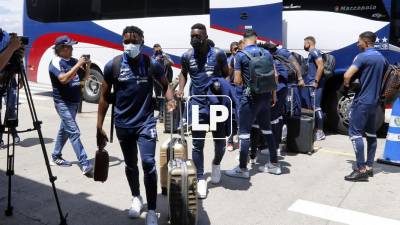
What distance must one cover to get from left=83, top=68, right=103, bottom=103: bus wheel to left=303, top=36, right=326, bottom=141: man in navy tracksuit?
20.2 ft

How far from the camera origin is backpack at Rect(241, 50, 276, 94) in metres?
5.15

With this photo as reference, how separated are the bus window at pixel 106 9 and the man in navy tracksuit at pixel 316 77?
106 inches

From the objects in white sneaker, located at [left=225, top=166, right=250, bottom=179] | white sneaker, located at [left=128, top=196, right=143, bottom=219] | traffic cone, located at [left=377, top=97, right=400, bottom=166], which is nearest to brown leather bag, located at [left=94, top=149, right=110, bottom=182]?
white sneaker, located at [left=128, top=196, right=143, bottom=219]

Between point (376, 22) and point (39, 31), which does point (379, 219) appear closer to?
point (376, 22)

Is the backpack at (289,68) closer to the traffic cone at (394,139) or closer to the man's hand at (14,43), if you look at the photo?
the traffic cone at (394,139)

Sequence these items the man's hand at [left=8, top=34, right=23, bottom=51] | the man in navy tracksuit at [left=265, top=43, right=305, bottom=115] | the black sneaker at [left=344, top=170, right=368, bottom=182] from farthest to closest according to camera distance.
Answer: the man in navy tracksuit at [left=265, top=43, right=305, bottom=115]
the black sneaker at [left=344, top=170, right=368, bottom=182]
the man's hand at [left=8, top=34, right=23, bottom=51]

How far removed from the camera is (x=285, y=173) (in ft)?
19.3

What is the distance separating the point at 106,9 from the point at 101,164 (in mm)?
7859

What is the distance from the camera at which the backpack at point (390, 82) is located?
18.3 ft

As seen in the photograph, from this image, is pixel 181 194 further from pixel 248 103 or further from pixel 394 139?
pixel 394 139

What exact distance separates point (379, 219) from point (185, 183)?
2043 mm

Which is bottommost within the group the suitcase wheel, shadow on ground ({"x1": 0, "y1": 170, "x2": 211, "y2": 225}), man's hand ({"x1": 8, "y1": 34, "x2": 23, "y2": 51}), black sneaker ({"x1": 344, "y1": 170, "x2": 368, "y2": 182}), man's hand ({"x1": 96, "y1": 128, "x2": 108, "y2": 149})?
shadow on ground ({"x1": 0, "y1": 170, "x2": 211, "y2": 225})

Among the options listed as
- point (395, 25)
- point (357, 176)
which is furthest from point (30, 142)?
point (395, 25)

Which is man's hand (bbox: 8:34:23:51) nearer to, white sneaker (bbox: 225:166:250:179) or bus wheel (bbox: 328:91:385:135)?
white sneaker (bbox: 225:166:250:179)
